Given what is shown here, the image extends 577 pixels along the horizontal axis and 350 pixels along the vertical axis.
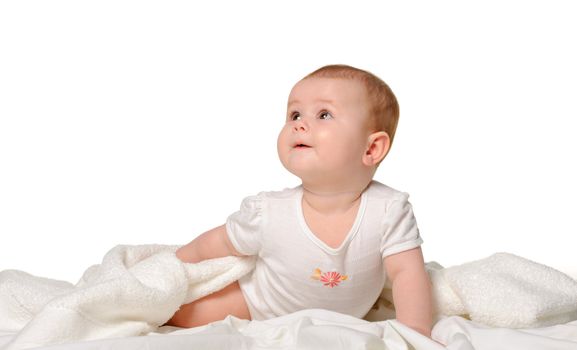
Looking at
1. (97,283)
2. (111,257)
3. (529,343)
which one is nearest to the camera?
(529,343)

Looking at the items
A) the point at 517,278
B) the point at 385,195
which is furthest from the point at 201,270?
the point at 517,278

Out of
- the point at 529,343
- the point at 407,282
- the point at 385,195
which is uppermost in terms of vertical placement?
the point at 385,195

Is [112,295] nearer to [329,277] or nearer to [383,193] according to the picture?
[329,277]

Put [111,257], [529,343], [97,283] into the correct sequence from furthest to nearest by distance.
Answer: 1. [111,257]
2. [97,283]
3. [529,343]

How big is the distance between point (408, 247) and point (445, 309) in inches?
11.7

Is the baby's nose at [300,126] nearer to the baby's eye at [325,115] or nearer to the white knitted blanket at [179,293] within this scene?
the baby's eye at [325,115]

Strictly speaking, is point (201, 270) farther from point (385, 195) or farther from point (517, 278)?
point (517, 278)

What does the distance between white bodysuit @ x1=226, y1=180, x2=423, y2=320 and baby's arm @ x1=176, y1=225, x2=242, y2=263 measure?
0.15 ft

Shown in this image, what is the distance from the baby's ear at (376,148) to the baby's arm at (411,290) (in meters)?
0.26

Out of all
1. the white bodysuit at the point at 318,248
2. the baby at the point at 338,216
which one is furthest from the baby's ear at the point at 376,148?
the white bodysuit at the point at 318,248

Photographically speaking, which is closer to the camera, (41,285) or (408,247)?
(408,247)

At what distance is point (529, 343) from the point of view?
2.45 m

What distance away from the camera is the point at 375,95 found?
2605mm

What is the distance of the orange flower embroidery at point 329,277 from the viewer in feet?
8.68
